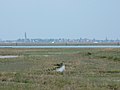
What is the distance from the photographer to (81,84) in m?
16.5

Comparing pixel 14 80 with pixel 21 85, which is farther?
pixel 14 80

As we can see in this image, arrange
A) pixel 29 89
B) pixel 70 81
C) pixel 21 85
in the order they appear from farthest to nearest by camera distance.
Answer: pixel 70 81
pixel 21 85
pixel 29 89

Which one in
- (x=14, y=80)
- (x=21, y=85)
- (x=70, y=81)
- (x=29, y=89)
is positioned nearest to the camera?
(x=29, y=89)

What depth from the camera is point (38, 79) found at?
1836cm

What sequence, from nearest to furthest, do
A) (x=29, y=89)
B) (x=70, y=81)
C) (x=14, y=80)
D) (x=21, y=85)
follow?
(x=29, y=89)
(x=21, y=85)
(x=70, y=81)
(x=14, y=80)

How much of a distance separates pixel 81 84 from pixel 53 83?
4.94 feet

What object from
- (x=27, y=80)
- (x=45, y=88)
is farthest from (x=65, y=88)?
(x=27, y=80)

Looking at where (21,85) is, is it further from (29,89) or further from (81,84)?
(81,84)

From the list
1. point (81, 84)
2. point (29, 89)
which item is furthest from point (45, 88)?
point (81, 84)

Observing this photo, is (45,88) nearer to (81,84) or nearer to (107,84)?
(81,84)

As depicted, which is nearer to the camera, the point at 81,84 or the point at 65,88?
the point at 65,88

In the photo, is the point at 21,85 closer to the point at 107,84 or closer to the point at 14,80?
the point at 14,80

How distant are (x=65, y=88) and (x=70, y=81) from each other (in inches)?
78.0

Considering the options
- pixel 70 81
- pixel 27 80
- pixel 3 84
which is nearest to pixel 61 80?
pixel 70 81
